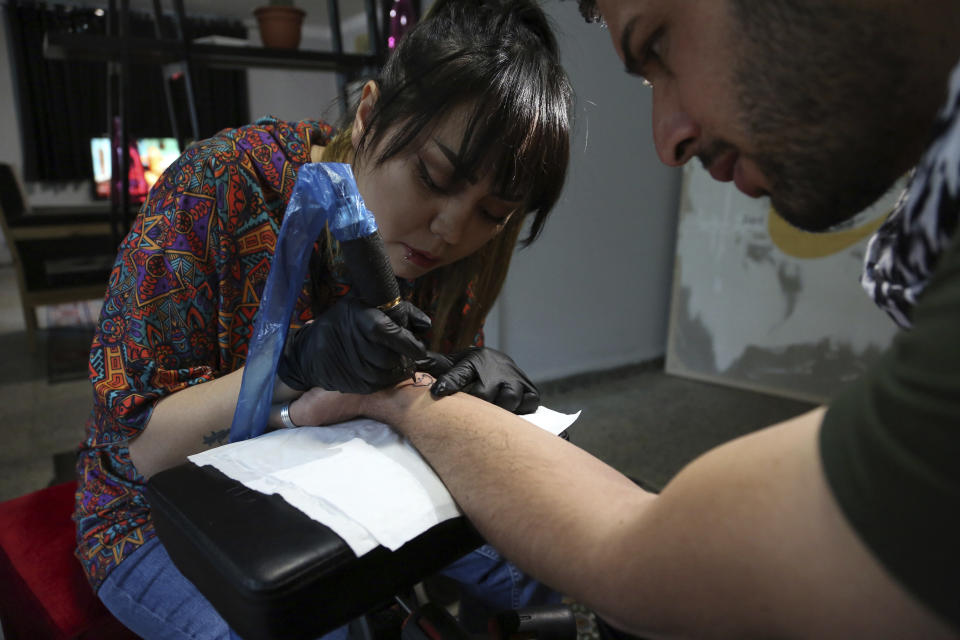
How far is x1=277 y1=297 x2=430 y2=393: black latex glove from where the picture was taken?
2.10 feet

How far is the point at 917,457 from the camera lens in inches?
10.8

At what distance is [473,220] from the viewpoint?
0.90 m

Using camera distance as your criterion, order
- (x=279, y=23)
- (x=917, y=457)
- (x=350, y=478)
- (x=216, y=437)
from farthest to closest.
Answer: (x=279, y=23) < (x=216, y=437) < (x=350, y=478) < (x=917, y=457)

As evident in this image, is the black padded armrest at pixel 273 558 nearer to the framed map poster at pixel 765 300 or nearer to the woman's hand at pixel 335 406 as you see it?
the woman's hand at pixel 335 406

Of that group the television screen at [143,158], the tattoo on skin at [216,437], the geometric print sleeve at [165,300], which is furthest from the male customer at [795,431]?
the television screen at [143,158]

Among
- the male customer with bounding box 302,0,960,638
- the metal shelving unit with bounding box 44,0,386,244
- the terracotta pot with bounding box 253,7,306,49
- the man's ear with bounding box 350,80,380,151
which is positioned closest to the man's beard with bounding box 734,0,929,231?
the male customer with bounding box 302,0,960,638

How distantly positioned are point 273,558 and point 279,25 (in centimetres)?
235

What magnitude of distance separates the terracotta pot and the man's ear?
1.62m

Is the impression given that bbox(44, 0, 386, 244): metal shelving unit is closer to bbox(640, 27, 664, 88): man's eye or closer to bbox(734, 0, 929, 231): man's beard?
bbox(640, 27, 664, 88): man's eye

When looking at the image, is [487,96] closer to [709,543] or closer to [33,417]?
[709,543]

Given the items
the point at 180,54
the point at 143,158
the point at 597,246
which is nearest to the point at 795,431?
the point at 180,54

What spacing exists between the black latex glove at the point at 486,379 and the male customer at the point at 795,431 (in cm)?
6

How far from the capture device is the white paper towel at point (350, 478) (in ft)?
1.58

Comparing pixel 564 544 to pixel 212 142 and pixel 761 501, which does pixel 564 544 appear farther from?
pixel 212 142
